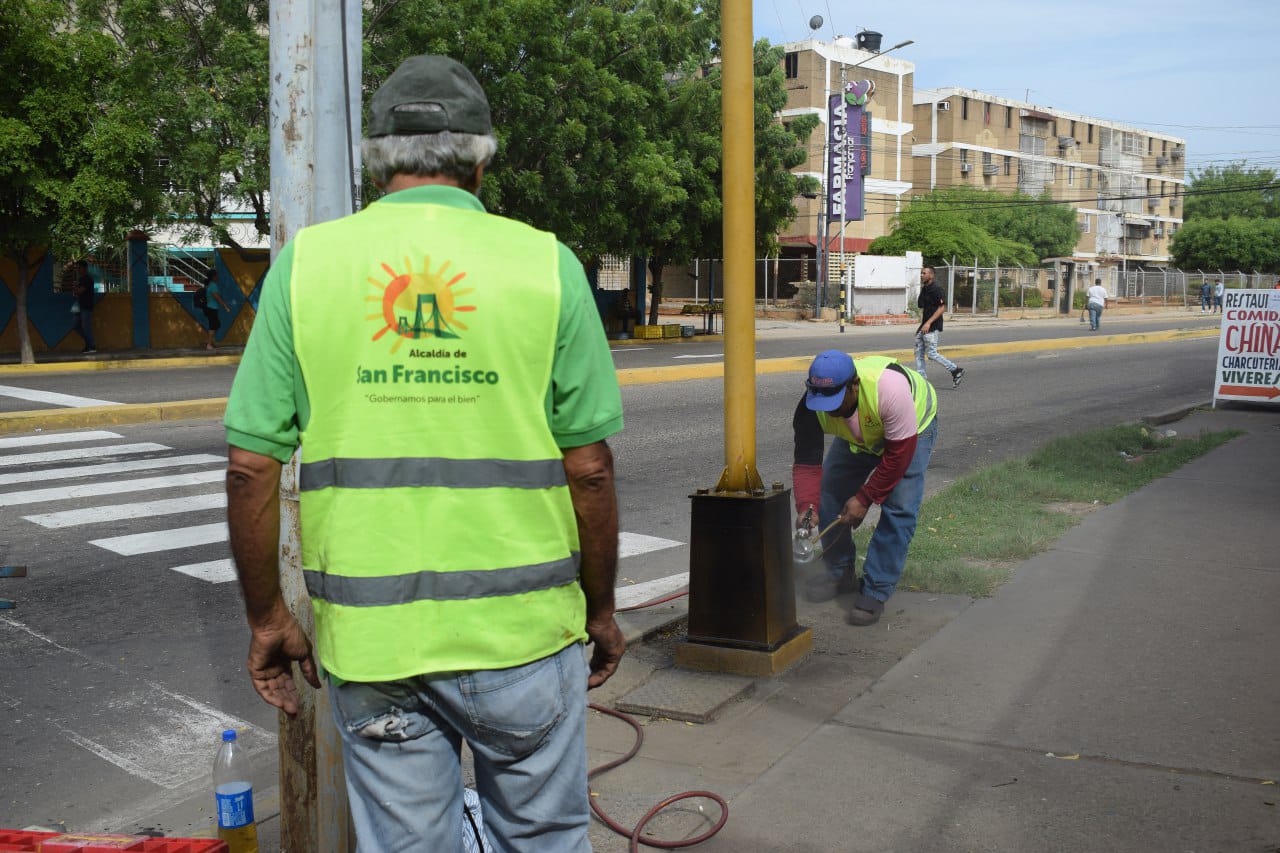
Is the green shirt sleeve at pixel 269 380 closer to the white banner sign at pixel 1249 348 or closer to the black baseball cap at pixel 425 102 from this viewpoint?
the black baseball cap at pixel 425 102

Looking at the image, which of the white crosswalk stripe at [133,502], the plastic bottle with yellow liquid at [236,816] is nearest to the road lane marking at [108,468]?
the white crosswalk stripe at [133,502]

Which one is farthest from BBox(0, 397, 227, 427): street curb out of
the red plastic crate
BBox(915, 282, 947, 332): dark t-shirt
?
the red plastic crate

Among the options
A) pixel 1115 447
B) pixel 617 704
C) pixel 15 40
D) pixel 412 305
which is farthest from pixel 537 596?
pixel 15 40

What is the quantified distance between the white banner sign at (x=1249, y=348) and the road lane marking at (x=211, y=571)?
11795mm

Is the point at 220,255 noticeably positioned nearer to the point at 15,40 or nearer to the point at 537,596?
the point at 15,40

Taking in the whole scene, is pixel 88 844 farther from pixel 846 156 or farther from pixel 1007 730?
pixel 846 156

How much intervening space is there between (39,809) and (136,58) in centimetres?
1785

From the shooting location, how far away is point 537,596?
2043 millimetres

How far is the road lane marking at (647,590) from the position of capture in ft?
21.1

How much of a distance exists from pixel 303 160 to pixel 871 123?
190 ft

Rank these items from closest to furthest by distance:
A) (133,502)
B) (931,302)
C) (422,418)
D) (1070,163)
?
(422,418)
(133,502)
(931,302)
(1070,163)

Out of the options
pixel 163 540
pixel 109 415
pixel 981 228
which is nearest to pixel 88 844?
pixel 163 540

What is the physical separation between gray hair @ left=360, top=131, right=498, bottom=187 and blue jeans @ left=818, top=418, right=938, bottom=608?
405 centimetres

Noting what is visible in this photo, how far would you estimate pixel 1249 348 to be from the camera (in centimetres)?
1433
